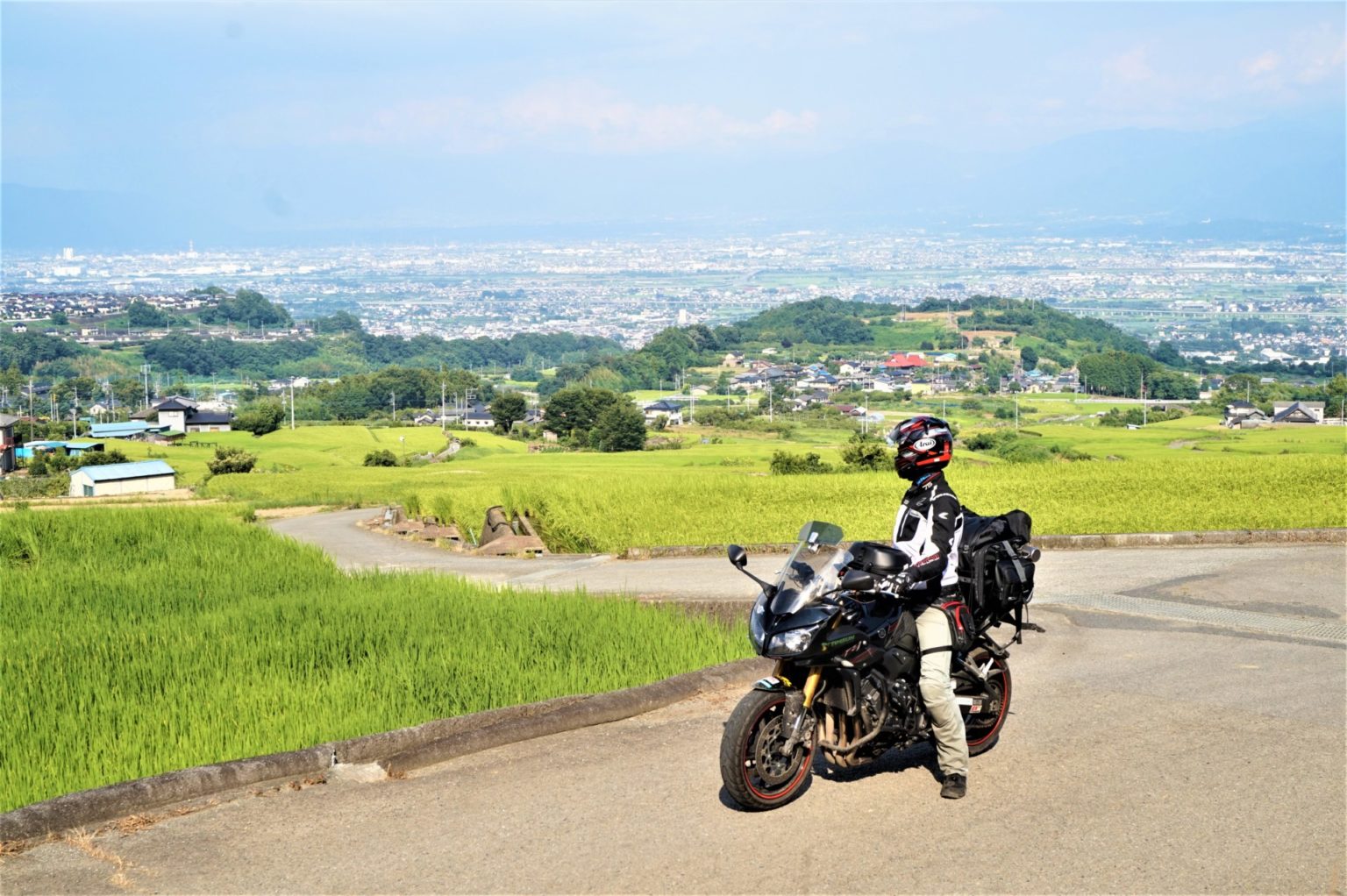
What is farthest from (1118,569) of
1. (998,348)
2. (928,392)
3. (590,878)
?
(998,348)

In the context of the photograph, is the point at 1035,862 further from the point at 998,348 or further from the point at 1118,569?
the point at 998,348

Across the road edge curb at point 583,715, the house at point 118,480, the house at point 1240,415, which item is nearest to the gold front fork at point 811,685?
the road edge curb at point 583,715

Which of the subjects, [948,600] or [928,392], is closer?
[948,600]

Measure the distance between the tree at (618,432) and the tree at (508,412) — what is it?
1612 centimetres

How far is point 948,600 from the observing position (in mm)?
6266

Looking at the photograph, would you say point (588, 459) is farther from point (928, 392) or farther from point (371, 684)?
point (928, 392)

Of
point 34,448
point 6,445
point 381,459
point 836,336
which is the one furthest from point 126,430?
point 836,336

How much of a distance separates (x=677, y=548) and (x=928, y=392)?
101 meters

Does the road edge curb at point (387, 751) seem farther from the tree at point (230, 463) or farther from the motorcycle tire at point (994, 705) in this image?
the tree at point (230, 463)

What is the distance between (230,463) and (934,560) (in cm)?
5231

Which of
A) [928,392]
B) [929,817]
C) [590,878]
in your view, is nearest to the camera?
[590,878]

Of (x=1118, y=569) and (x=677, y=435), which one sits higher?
(x=1118, y=569)

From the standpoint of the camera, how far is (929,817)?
5.87 meters

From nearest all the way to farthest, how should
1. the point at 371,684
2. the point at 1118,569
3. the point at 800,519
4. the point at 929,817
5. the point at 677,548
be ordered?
1. the point at 929,817
2. the point at 371,684
3. the point at 1118,569
4. the point at 677,548
5. the point at 800,519
